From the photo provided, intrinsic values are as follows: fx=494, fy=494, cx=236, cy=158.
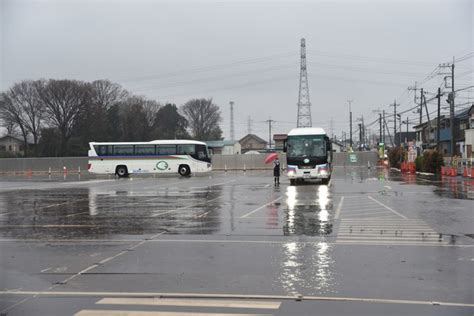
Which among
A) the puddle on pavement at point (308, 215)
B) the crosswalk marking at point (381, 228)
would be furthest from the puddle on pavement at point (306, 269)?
the puddle on pavement at point (308, 215)

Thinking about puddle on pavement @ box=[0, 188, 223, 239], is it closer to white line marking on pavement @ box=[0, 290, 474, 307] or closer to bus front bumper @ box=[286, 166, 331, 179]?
white line marking on pavement @ box=[0, 290, 474, 307]

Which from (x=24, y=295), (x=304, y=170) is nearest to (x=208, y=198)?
(x=304, y=170)

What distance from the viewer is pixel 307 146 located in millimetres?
30328

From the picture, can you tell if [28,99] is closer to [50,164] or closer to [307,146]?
[50,164]

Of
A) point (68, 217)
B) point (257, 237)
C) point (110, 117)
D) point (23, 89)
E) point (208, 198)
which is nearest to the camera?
point (257, 237)

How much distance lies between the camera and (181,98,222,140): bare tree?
114m

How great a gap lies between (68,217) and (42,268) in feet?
24.4

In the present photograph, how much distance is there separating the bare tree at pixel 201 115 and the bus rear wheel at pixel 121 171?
216 ft

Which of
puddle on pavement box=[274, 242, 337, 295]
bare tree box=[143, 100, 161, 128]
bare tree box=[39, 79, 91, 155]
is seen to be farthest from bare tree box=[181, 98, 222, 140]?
puddle on pavement box=[274, 242, 337, 295]

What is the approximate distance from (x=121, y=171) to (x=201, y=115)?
67283 mm

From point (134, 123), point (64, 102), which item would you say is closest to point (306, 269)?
point (64, 102)

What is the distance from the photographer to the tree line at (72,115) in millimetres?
77125

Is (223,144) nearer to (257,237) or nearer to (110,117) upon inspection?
(110,117)

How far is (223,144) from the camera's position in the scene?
108000 mm
